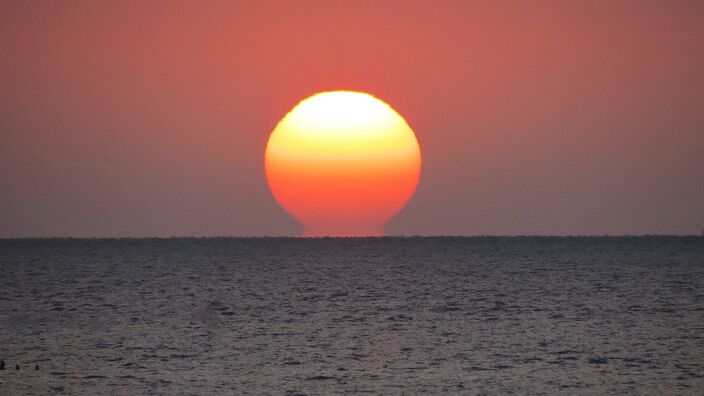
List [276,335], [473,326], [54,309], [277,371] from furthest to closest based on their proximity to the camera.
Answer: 1. [54,309]
2. [473,326]
3. [276,335]
4. [277,371]

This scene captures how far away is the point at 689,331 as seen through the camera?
55375 mm

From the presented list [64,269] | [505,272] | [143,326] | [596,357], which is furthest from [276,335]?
[64,269]

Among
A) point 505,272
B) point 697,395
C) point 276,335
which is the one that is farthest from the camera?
point 505,272

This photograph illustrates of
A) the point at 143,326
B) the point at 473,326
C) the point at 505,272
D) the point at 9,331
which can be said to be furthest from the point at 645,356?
the point at 505,272

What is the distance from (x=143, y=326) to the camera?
58719 millimetres

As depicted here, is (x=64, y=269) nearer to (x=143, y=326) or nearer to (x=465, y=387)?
(x=143, y=326)

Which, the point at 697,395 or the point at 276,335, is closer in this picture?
the point at 697,395

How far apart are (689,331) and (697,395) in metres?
19.3

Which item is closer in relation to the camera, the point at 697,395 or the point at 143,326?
the point at 697,395

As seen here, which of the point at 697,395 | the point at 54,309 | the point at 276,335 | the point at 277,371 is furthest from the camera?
the point at 54,309

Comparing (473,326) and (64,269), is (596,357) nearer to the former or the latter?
(473,326)

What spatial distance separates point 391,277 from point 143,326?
54.6 meters

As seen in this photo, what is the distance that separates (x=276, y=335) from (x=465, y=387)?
1747 cm

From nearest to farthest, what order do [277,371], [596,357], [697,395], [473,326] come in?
[697,395] < [277,371] < [596,357] < [473,326]
